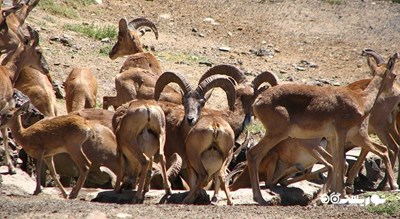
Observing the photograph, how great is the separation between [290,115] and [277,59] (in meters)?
13.6

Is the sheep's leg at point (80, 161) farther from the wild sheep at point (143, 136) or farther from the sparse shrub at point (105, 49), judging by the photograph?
the sparse shrub at point (105, 49)

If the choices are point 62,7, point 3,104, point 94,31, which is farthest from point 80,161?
point 62,7

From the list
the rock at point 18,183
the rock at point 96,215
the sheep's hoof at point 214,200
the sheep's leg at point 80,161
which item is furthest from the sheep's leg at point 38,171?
the rock at point 96,215

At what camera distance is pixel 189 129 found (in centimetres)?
1623

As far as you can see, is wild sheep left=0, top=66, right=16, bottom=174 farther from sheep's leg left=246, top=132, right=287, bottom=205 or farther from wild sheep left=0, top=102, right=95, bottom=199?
sheep's leg left=246, top=132, right=287, bottom=205

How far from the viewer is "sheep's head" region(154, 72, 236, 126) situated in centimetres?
1620

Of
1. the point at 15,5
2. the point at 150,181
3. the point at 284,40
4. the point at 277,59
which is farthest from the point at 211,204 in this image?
the point at 284,40

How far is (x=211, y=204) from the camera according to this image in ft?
48.8

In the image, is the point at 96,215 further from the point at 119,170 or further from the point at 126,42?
the point at 126,42

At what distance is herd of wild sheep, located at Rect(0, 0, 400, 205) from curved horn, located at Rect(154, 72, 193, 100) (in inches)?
0.8

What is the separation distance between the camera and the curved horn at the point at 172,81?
16.5 metres

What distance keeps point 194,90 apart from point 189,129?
0.63 meters

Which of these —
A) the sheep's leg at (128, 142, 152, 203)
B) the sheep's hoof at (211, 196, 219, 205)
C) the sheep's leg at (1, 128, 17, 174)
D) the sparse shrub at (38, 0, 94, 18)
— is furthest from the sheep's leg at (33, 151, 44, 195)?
the sparse shrub at (38, 0, 94, 18)

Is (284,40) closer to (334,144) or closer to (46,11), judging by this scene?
(46,11)
